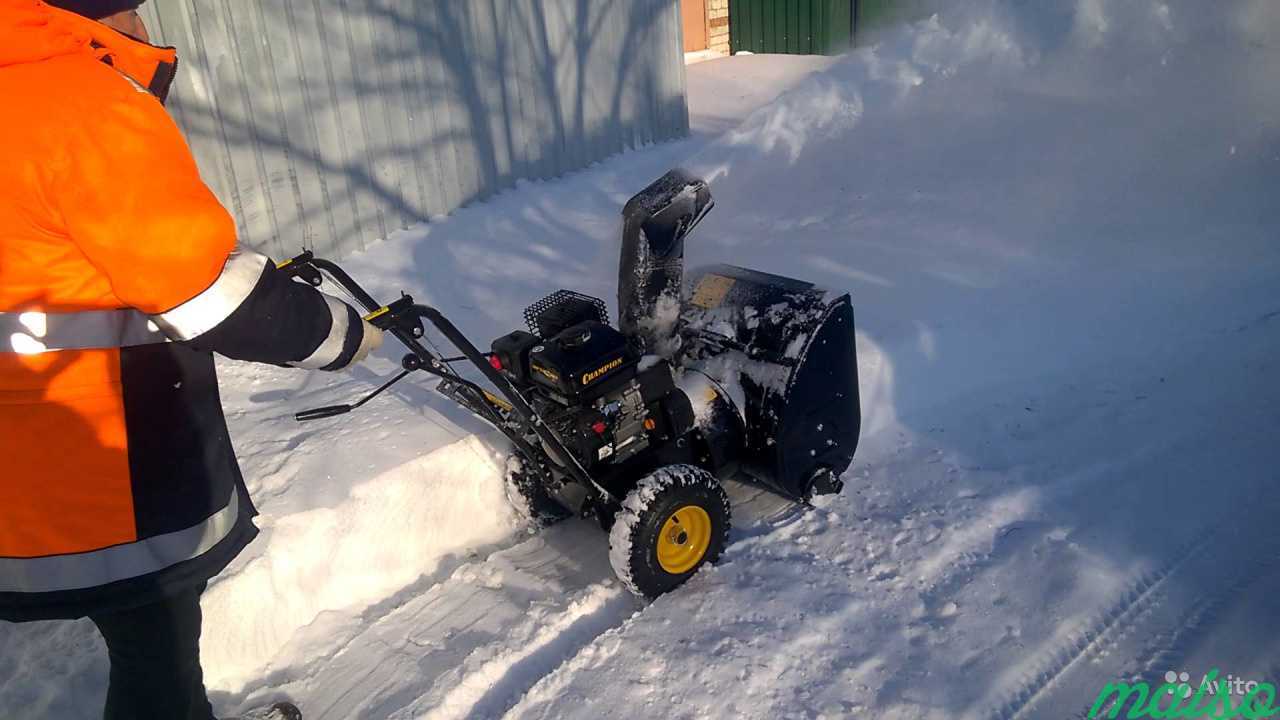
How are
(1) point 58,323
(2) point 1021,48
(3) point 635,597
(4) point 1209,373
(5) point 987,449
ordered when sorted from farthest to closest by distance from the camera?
(2) point 1021,48 < (4) point 1209,373 < (5) point 987,449 < (3) point 635,597 < (1) point 58,323

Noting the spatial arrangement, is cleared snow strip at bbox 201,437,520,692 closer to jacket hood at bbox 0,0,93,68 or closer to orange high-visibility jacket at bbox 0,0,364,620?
orange high-visibility jacket at bbox 0,0,364,620

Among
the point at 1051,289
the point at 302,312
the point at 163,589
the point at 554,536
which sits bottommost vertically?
the point at 554,536

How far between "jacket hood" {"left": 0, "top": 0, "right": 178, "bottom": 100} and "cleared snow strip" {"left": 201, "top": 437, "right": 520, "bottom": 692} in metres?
1.76

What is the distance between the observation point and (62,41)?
171cm

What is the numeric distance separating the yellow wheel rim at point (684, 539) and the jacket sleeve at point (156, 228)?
5.22 ft

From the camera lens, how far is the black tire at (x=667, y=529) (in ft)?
9.91

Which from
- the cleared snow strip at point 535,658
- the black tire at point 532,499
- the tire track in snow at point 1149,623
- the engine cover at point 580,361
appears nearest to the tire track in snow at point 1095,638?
the tire track in snow at point 1149,623

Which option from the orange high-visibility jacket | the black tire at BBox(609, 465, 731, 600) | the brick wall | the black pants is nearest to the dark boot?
the black pants

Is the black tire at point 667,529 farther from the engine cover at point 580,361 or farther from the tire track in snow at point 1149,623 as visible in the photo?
the tire track in snow at point 1149,623

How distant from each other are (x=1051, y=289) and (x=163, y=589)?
4674 mm

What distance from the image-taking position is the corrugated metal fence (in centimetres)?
561

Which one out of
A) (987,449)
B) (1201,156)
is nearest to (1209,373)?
(987,449)

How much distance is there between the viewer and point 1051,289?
16.6 feet

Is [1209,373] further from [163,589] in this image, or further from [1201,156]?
[163,589]
